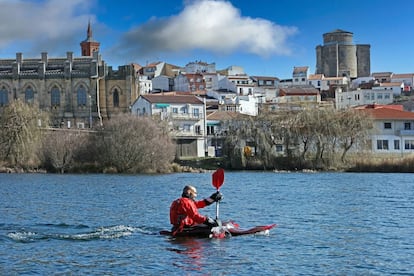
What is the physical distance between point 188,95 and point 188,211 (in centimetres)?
8355

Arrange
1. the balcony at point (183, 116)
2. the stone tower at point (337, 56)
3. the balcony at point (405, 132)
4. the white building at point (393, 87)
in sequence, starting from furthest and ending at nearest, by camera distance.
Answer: the stone tower at point (337, 56) < the white building at point (393, 87) < the balcony at point (183, 116) < the balcony at point (405, 132)

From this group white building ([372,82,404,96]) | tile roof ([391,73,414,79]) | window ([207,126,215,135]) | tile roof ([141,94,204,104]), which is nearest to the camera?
tile roof ([141,94,204,104])

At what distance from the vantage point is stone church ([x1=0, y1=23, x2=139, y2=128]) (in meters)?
115

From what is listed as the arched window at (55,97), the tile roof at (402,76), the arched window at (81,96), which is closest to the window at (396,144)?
the arched window at (81,96)

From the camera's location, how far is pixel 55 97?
11650cm

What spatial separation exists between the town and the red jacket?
54.3 meters

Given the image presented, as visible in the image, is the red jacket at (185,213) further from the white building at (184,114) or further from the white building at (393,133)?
the white building at (184,114)

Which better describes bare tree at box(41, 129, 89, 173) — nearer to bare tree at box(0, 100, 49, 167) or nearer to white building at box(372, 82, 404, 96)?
bare tree at box(0, 100, 49, 167)

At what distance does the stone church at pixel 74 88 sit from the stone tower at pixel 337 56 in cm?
8757

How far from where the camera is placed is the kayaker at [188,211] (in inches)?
947

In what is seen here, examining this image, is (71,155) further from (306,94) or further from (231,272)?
(306,94)

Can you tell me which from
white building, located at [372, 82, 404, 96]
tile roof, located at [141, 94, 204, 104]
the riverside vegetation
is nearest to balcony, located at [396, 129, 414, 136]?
the riverside vegetation

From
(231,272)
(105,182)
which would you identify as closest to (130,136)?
(105,182)

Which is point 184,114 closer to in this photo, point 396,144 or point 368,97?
point 396,144
